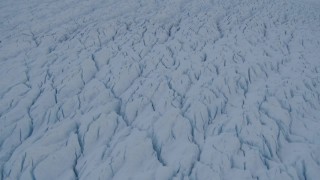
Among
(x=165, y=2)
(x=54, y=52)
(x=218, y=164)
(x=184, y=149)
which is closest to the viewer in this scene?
(x=218, y=164)

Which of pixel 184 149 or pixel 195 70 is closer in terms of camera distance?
pixel 184 149

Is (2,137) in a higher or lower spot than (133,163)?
higher

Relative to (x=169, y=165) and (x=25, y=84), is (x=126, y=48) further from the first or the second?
(x=169, y=165)

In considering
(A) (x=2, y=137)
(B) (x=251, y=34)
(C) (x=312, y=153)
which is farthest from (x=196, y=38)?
(A) (x=2, y=137)

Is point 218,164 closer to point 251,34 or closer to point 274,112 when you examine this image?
point 274,112

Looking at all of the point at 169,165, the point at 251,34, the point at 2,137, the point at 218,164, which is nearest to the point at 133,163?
the point at 169,165

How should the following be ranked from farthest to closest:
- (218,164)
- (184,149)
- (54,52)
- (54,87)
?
1. (54,52)
2. (54,87)
3. (184,149)
4. (218,164)
